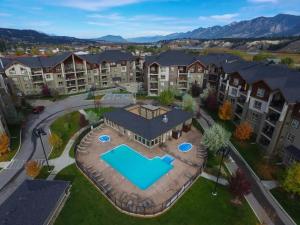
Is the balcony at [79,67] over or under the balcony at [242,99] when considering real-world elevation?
over

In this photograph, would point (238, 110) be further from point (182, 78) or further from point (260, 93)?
point (182, 78)

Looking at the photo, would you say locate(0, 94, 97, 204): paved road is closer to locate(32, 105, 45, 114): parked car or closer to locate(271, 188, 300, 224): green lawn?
locate(32, 105, 45, 114): parked car

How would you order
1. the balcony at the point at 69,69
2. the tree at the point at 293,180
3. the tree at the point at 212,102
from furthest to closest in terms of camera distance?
1. the balcony at the point at 69,69
2. the tree at the point at 212,102
3. the tree at the point at 293,180

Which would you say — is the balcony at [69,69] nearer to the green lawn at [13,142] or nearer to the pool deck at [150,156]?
the green lawn at [13,142]

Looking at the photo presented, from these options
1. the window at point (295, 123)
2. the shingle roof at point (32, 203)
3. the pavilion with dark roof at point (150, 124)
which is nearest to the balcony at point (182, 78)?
the pavilion with dark roof at point (150, 124)

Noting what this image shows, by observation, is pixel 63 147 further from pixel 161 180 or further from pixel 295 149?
pixel 295 149

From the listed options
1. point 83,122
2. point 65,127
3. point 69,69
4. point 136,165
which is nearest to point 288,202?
point 136,165
